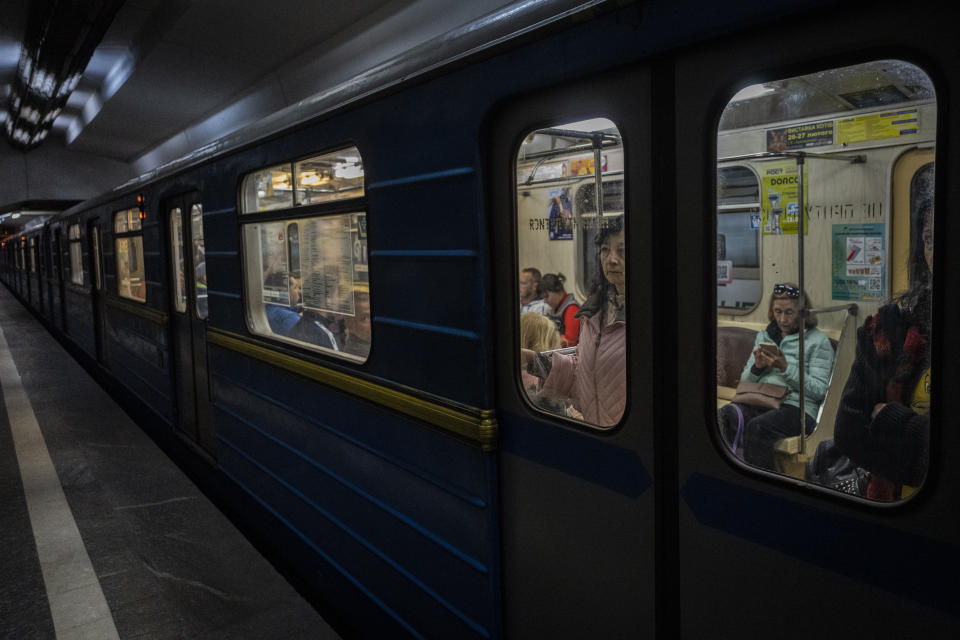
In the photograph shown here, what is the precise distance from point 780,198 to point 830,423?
1.35 meters

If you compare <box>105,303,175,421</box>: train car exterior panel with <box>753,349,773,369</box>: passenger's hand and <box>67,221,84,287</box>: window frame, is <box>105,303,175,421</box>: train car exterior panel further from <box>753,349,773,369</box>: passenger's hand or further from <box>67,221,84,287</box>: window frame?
<box>753,349,773,369</box>: passenger's hand

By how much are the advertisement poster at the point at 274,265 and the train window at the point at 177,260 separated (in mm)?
2040

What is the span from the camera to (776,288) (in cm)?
278

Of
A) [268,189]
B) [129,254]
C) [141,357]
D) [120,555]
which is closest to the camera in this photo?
[268,189]

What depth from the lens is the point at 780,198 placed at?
318cm

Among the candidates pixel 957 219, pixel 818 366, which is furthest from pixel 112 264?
pixel 957 219

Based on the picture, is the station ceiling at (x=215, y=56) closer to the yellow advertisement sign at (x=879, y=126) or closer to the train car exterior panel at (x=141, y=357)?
the train car exterior panel at (x=141, y=357)

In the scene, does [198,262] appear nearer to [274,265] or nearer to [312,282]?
[274,265]

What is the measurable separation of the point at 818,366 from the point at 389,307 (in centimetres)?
157

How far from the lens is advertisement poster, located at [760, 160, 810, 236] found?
306 centimetres

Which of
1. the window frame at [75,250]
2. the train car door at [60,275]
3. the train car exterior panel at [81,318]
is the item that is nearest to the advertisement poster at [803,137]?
the train car exterior panel at [81,318]

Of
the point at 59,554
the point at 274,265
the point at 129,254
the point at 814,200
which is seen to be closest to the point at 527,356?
the point at 814,200

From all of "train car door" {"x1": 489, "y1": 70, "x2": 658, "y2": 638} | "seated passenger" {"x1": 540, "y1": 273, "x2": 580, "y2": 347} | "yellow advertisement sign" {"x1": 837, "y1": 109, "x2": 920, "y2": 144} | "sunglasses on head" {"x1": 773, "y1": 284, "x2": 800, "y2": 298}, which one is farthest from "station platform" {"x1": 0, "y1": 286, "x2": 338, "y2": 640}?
"yellow advertisement sign" {"x1": 837, "y1": 109, "x2": 920, "y2": 144}

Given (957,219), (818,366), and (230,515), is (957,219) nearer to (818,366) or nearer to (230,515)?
(818,366)
